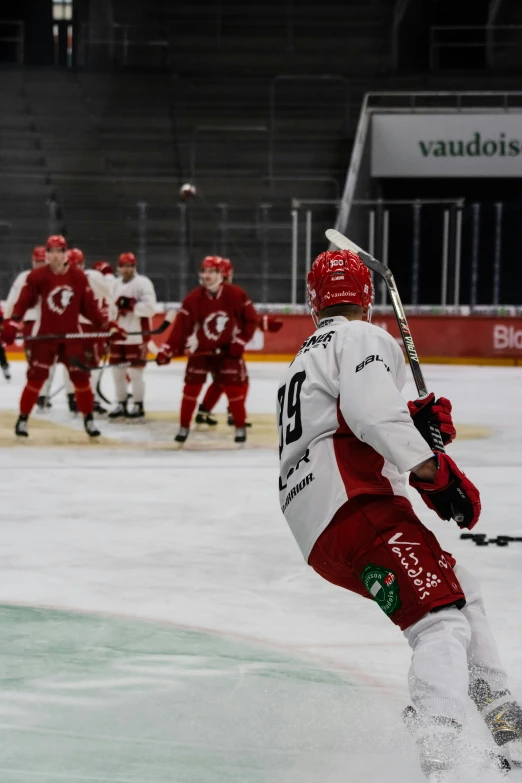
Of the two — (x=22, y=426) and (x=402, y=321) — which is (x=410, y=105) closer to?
(x=22, y=426)

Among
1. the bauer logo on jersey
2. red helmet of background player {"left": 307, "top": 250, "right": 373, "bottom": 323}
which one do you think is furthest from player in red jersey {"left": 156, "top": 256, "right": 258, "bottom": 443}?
Answer: red helmet of background player {"left": 307, "top": 250, "right": 373, "bottom": 323}

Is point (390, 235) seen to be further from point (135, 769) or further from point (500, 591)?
point (135, 769)

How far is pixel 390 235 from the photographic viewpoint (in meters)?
13.7

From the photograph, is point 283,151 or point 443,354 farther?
point 283,151

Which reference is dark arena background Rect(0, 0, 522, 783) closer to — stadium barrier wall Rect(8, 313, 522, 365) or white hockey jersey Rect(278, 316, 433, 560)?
stadium barrier wall Rect(8, 313, 522, 365)

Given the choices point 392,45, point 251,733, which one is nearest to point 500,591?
point 251,733

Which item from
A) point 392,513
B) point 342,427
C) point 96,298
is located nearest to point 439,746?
point 392,513

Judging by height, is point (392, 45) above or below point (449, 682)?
above

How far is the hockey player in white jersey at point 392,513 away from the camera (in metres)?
2.07

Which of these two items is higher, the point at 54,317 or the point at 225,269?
the point at 225,269

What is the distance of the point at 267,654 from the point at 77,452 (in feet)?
13.9

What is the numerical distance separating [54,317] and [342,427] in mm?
5713

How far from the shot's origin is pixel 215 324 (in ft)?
25.1

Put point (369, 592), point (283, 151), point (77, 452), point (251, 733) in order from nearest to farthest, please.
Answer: point (369, 592), point (251, 733), point (77, 452), point (283, 151)
